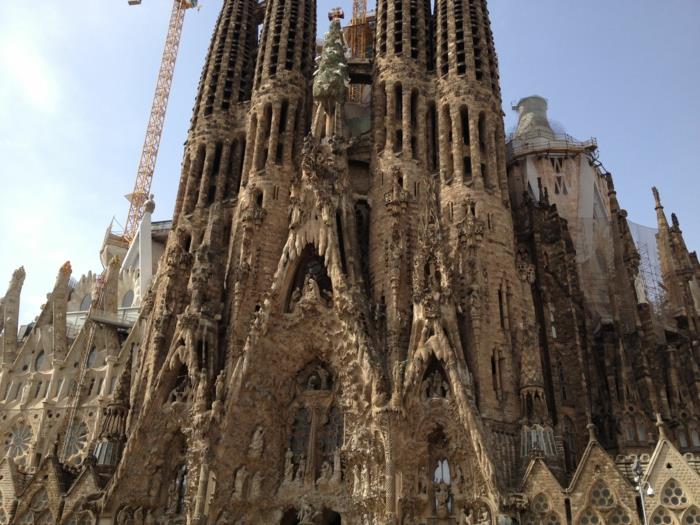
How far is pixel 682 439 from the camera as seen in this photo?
2531 cm

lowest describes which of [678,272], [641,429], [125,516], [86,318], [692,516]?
[125,516]

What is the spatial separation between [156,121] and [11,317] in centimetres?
2497

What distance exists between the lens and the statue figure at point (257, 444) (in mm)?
22562

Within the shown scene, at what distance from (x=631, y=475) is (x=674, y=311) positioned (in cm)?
1721

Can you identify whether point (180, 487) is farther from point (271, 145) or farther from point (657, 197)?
point (657, 197)

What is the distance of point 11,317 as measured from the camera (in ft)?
123

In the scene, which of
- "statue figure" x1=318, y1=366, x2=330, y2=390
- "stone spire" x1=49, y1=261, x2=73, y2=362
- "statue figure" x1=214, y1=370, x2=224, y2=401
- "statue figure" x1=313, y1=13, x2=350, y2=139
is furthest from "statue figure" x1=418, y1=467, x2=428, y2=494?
"stone spire" x1=49, y1=261, x2=73, y2=362

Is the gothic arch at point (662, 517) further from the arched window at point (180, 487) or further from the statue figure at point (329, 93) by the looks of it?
the statue figure at point (329, 93)

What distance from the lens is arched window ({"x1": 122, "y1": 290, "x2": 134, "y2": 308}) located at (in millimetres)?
42862

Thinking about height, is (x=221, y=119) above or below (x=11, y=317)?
above

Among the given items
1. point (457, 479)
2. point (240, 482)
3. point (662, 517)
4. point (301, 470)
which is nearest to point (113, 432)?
point (240, 482)

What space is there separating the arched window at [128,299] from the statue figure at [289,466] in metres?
23.0

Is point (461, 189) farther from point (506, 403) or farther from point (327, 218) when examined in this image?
point (506, 403)

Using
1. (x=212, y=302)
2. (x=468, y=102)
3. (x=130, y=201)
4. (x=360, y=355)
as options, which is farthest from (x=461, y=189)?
(x=130, y=201)
